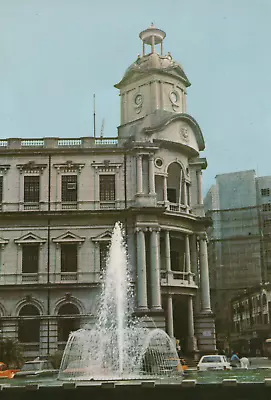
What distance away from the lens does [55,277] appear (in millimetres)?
37781

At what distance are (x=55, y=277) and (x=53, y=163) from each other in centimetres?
762

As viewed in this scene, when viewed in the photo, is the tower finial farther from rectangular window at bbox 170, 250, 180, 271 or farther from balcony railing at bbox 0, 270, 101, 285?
balcony railing at bbox 0, 270, 101, 285

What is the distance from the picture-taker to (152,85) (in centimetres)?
4247

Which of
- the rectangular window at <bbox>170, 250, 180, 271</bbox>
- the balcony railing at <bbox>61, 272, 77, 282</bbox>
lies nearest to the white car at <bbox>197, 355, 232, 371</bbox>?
the balcony railing at <bbox>61, 272, 77, 282</bbox>

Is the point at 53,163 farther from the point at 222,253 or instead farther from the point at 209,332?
the point at 222,253

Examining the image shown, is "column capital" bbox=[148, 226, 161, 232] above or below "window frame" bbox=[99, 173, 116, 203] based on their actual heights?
below

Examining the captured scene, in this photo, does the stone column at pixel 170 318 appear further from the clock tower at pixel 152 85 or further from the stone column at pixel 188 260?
the clock tower at pixel 152 85

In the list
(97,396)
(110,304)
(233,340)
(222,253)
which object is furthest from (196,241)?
(97,396)

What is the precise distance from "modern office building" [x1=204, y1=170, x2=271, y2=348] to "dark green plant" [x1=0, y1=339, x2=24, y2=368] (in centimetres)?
2801

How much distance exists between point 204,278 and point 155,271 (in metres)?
4.90

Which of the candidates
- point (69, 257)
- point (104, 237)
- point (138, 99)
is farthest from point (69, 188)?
point (138, 99)

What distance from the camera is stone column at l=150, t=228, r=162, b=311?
37062 millimetres

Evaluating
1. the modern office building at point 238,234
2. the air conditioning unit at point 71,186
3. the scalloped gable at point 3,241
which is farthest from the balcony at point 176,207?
the modern office building at point 238,234

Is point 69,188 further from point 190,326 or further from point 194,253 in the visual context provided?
point 190,326
